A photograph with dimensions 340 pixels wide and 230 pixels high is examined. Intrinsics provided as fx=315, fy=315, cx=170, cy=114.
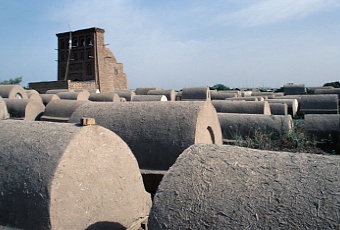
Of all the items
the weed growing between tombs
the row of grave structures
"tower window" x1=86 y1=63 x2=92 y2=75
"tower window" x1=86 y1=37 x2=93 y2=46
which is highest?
"tower window" x1=86 y1=37 x2=93 y2=46

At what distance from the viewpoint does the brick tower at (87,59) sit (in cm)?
2452

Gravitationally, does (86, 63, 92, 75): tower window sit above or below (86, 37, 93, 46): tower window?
below

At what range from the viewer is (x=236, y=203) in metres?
1.55

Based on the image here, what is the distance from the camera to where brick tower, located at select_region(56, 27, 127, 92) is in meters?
24.5

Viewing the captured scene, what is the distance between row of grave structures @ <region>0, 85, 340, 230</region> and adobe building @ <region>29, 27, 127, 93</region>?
2071 centimetres

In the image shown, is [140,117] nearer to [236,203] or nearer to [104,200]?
[104,200]

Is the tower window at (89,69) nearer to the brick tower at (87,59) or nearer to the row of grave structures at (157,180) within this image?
the brick tower at (87,59)

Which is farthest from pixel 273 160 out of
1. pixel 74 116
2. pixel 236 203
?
pixel 74 116

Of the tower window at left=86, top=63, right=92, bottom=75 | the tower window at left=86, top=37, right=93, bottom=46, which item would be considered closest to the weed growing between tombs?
the tower window at left=86, top=63, right=92, bottom=75

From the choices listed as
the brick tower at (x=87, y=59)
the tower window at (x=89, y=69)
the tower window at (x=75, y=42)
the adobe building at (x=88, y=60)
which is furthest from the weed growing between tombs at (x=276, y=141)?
the tower window at (x=75, y=42)

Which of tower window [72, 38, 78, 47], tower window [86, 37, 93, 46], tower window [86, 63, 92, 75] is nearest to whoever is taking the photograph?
tower window [86, 37, 93, 46]

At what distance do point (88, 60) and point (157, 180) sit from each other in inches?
907

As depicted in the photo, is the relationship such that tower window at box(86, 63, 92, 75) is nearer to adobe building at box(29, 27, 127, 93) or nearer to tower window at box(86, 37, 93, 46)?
adobe building at box(29, 27, 127, 93)

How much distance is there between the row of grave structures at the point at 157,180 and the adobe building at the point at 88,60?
67.9ft
